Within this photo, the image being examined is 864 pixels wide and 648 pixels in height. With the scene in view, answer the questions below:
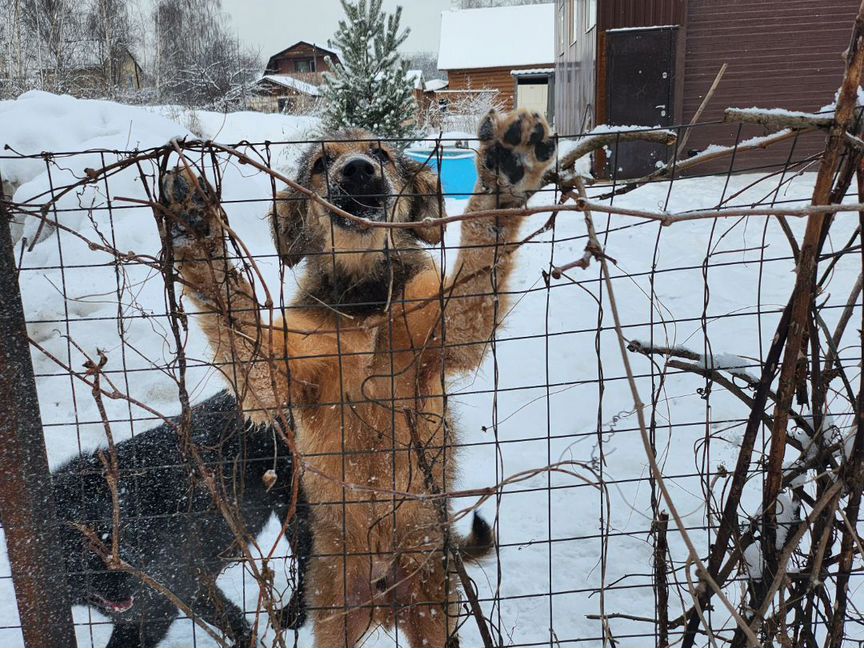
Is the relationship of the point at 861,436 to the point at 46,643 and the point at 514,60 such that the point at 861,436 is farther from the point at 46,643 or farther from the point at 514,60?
the point at 514,60

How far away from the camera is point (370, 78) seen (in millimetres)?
12969

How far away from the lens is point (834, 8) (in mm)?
12812

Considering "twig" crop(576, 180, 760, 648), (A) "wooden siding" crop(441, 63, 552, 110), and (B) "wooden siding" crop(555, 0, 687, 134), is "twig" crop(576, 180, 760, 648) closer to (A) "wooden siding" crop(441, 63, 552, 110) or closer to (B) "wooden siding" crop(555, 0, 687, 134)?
(B) "wooden siding" crop(555, 0, 687, 134)

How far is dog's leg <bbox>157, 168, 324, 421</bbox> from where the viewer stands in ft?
6.86

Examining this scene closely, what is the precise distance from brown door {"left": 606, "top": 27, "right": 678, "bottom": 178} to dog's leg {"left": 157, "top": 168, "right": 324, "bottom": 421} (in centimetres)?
1097

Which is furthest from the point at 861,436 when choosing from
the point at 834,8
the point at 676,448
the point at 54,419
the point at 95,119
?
the point at 834,8

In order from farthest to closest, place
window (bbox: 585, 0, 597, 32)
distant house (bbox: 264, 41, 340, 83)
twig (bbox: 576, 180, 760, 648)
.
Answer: distant house (bbox: 264, 41, 340, 83), window (bbox: 585, 0, 597, 32), twig (bbox: 576, 180, 760, 648)

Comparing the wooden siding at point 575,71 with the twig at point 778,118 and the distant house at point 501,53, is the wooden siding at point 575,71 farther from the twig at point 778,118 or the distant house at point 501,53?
the distant house at point 501,53

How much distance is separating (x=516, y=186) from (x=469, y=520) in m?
2.63

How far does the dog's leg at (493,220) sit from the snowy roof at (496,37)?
36166 millimetres

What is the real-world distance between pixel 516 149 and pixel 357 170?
96 centimetres

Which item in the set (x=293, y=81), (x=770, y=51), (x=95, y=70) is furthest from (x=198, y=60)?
(x=770, y=51)

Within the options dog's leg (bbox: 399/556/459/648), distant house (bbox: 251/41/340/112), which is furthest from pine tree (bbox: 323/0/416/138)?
dog's leg (bbox: 399/556/459/648)

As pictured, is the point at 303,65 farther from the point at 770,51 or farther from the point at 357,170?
the point at 357,170
